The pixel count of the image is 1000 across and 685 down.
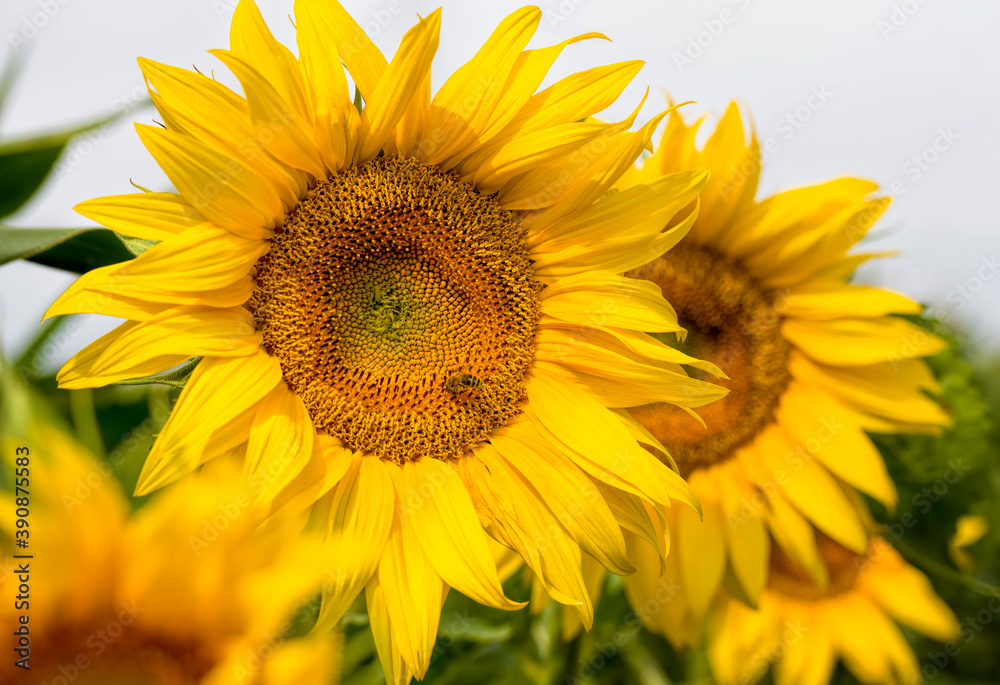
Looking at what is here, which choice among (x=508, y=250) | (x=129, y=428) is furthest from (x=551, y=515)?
(x=129, y=428)

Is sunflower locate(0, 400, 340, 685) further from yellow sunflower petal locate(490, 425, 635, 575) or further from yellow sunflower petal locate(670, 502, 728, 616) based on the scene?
yellow sunflower petal locate(670, 502, 728, 616)

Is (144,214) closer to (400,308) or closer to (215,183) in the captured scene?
(215,183)

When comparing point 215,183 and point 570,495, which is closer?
point 215,183

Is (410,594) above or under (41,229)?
under

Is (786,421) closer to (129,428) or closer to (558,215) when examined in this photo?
(558,215)

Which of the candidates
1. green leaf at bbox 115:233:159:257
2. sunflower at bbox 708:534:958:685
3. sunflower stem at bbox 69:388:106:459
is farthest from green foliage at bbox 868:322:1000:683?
sunflower stem at bbox 69:388:106:459

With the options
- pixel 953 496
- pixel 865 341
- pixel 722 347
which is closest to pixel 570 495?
pixel 722 347
